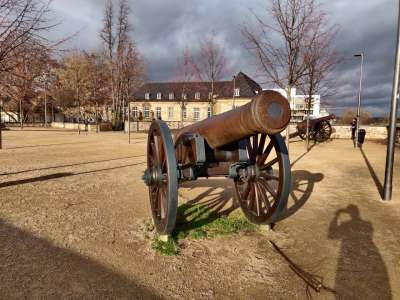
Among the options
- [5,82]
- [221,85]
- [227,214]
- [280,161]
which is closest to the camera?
[280,161]

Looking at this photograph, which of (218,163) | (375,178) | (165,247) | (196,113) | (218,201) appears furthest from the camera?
(196,113)

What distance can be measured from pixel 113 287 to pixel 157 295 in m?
0.43

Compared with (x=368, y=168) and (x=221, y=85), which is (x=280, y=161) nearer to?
(x=368, y=168)

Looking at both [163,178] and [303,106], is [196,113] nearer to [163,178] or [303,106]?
[303,106]

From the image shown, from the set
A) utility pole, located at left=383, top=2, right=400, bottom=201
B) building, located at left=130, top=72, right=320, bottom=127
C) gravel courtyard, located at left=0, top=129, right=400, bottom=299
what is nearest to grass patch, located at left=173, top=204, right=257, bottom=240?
gravel courtyard, located at left=0, top=129, right=400, bottom=299

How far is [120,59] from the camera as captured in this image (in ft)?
115

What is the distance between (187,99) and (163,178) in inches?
1948

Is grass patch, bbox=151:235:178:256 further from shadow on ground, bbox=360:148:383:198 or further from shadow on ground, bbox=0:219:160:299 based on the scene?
shadow on ground, bbox=360:148:383:198

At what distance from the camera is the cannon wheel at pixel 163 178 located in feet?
10.2

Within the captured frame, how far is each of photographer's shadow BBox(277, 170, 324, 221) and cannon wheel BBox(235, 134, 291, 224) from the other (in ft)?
2.14

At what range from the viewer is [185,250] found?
3545 millimetres

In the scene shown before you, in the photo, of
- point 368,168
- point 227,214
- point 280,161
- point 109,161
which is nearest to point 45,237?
point 227,214

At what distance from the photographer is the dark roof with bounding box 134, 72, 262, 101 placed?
46.1 m

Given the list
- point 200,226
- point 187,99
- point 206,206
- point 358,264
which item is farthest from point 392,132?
point 187,99
